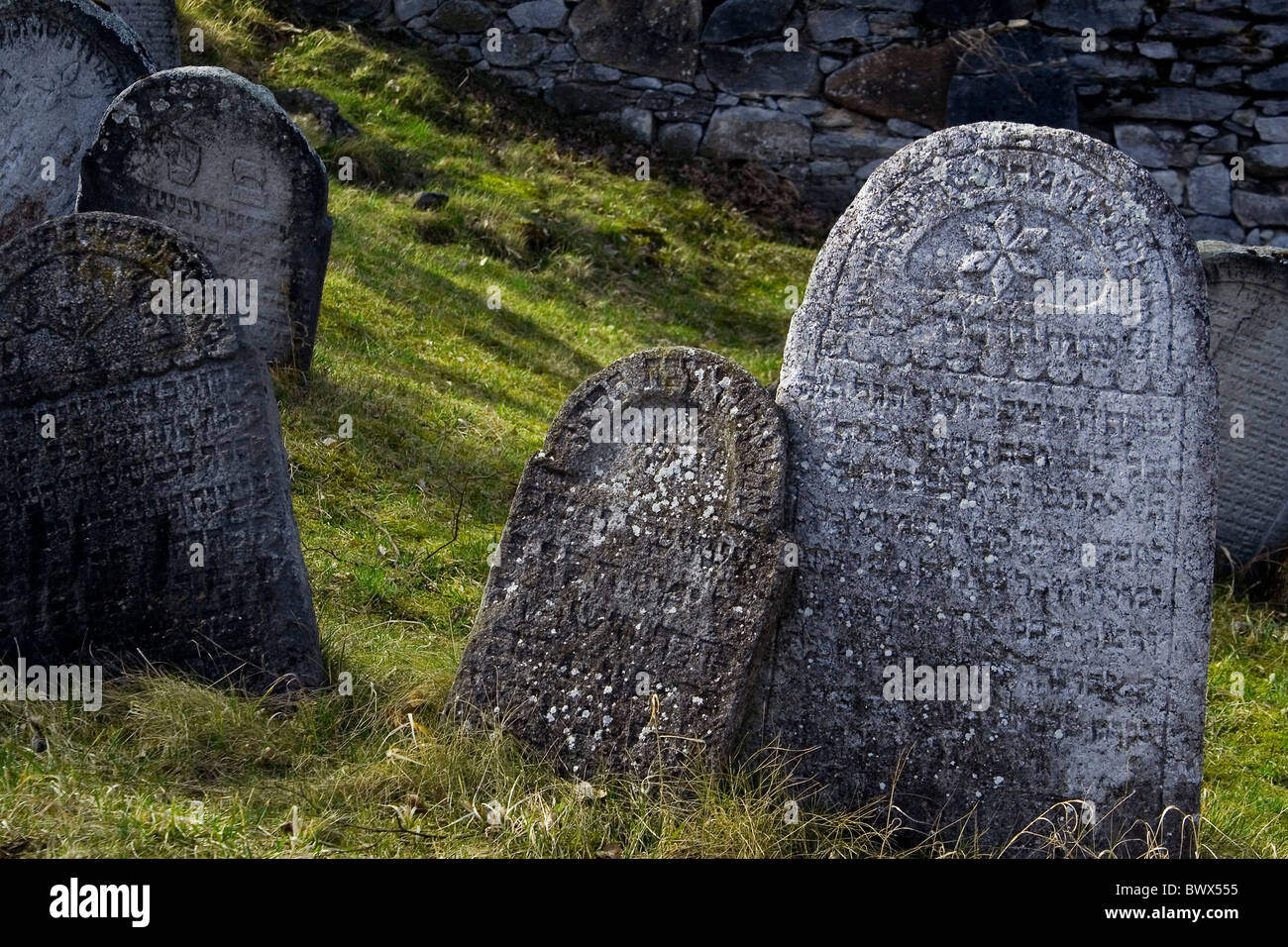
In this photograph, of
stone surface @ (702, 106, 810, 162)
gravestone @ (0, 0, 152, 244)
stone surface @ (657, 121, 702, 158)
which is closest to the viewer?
gravestone @ (0, 0, 152, 244)

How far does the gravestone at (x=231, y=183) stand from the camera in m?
5.91

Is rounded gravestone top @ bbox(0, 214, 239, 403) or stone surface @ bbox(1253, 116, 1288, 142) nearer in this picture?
rounded gravestone top @ bbox(0, 214, 239, 403)

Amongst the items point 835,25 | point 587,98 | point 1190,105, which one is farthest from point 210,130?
point 1190,105

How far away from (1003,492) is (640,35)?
9.41 metres

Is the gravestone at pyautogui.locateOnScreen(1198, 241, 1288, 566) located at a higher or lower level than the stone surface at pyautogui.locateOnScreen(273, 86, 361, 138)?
lower

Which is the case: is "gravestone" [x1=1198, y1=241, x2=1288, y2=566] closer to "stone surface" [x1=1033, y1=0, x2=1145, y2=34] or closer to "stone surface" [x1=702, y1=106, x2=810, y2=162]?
"stone surface" [x1=1033, y1=0, x2=1145, y2=34]

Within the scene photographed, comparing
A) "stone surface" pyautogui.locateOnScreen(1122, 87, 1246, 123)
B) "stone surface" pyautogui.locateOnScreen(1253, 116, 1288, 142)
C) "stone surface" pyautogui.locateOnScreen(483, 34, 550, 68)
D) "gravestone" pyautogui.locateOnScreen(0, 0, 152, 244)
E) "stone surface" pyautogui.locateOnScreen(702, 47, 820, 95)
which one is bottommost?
"gravestone" pyautogui.locateOnScreen(0, 0, 152, 244)

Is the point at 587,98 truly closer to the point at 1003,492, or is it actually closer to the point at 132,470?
the point at 132,470

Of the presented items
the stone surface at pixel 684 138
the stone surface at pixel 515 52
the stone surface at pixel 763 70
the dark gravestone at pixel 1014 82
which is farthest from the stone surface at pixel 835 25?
the stone surface at pixel 515 52

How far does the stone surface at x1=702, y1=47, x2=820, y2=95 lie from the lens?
463 inches

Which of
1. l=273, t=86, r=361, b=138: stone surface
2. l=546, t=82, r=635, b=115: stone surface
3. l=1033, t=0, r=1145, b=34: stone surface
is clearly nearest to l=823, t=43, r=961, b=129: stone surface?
l=1033, t=0, r=1145, b=34: stone surface

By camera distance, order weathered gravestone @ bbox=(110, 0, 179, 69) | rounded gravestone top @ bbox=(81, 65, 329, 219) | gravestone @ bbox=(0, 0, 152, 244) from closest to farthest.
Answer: rounded gravestone top @ bbox=(81, 65, 329, 219), gravestone @ bbox=(0, 0, 152, 244), weathered gravestone @ bbox=(110, 0, 179, 69)

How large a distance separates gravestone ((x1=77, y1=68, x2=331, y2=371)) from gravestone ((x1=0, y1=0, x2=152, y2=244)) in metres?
0.90

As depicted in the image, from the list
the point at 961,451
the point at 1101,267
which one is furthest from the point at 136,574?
the point at 1101,267
